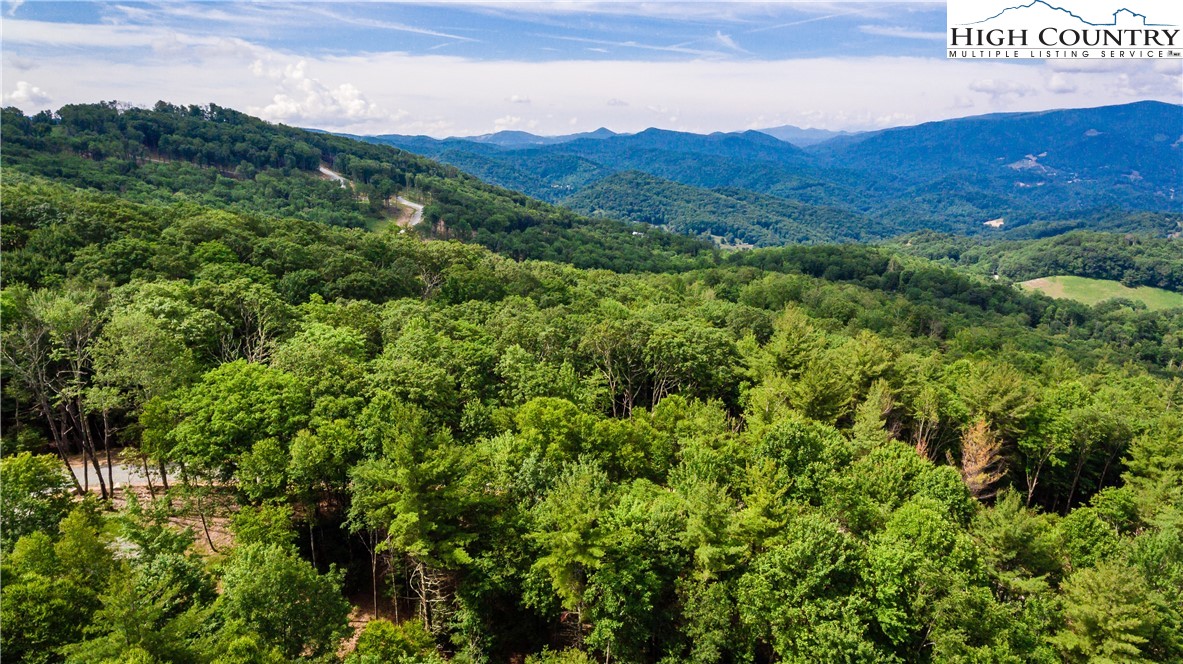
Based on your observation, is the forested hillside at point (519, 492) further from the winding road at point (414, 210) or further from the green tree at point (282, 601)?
the winding road at point (414, 210)

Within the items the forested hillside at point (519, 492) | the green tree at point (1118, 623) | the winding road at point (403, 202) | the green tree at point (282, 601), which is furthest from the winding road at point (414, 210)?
the green tree at point (1118, 623)

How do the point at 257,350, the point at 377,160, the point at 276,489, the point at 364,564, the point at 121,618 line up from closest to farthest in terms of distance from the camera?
the point at 121,618 < the point at 276,489 < the point at 364,564 < the point at 257,350 < the point at 377,160

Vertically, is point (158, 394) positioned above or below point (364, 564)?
above

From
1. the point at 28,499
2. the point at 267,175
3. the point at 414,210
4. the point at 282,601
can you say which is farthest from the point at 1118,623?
the point at 267,175

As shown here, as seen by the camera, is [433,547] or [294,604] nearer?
[294,604]

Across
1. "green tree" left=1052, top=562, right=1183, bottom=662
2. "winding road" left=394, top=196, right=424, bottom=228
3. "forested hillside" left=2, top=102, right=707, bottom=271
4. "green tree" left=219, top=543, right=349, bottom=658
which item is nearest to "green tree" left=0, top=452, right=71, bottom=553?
Answer: "green tree" left=219, top=543, right=349, bottom=658

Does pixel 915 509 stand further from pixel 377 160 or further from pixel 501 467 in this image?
pixel 377 160

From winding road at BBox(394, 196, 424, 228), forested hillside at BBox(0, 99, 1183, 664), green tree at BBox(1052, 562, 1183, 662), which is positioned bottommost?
green tree at BBox(1052, 562, 1183, 662)

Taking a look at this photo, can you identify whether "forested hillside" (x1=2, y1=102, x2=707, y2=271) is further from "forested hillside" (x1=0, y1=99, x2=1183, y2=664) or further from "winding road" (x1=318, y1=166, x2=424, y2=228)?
"forested hillside" (x1=0, y1=99, x2=1183, y2=664)

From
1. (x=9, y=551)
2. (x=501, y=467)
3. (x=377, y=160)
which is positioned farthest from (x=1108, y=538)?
(x=377, y=160)

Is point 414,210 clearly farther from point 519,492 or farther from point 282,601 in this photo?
point 282,601
